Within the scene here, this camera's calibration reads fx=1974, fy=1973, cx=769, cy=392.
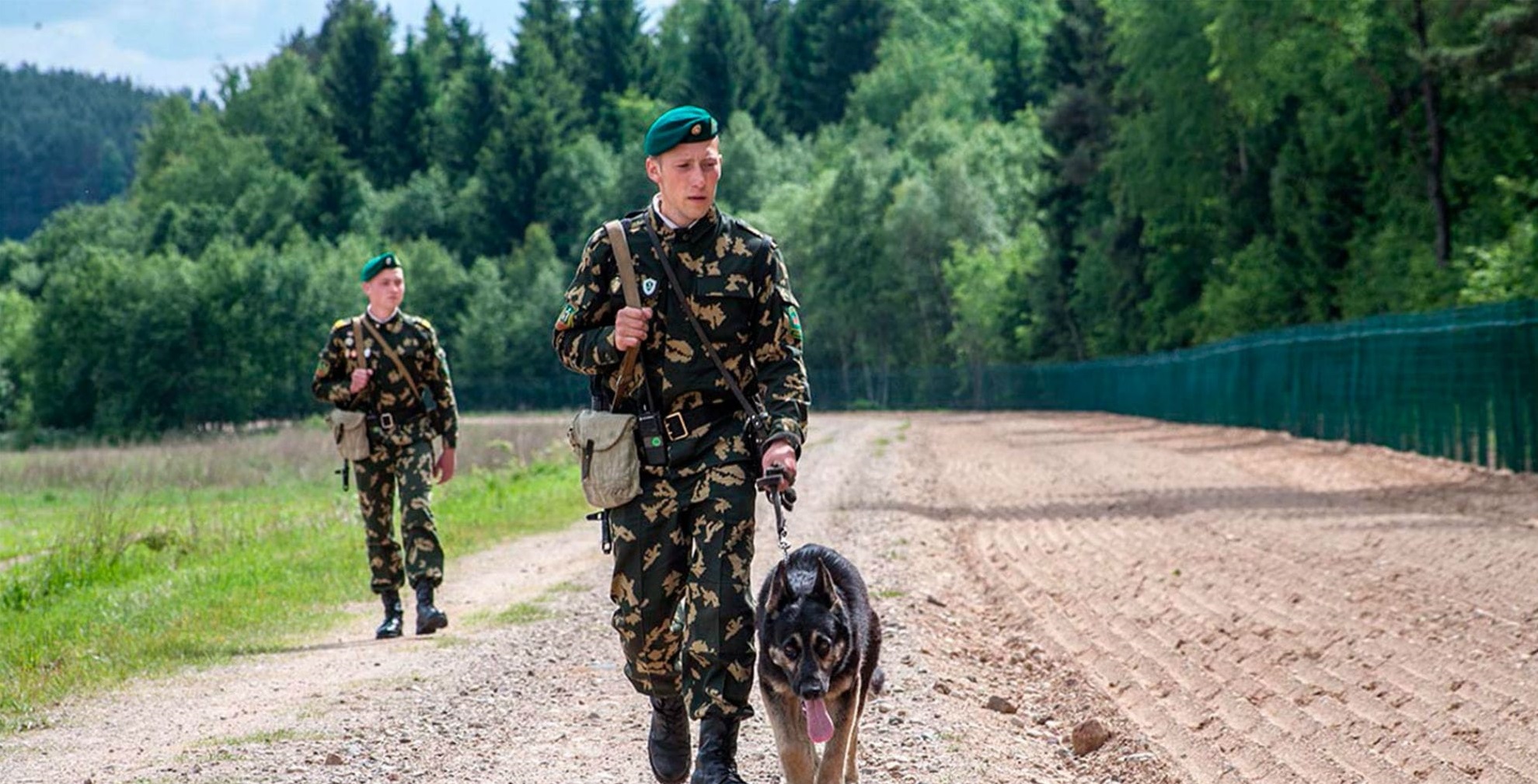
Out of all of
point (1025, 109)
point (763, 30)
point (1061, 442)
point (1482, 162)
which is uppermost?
point (763, 30)

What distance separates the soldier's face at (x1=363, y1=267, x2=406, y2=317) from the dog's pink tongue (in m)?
6.18

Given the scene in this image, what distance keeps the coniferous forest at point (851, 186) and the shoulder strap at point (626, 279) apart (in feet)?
99.9

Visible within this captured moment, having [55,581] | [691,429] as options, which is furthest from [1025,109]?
[691,429]

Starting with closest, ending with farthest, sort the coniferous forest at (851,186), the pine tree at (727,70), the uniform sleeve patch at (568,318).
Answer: the uniform sleeve patch at (568,318) < the coniferous forest at (851,186) < the pine tree at (727,70)

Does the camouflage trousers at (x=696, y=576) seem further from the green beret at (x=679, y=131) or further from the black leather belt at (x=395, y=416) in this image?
the black leather belt at (x=395, y=416)

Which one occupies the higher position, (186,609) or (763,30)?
(763,30)

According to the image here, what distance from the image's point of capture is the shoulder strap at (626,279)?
6.40 m

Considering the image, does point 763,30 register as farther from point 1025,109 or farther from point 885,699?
point 885,699

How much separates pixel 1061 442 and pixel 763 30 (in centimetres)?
13573

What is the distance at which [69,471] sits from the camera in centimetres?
3947

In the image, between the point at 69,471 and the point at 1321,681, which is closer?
the point at 1321,681

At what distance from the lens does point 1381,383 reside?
3112cm

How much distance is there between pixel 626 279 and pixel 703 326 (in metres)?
0.29

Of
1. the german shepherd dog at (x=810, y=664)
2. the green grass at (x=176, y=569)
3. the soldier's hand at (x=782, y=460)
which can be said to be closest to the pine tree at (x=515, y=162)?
A: the green grass at (x=176, y=569)
